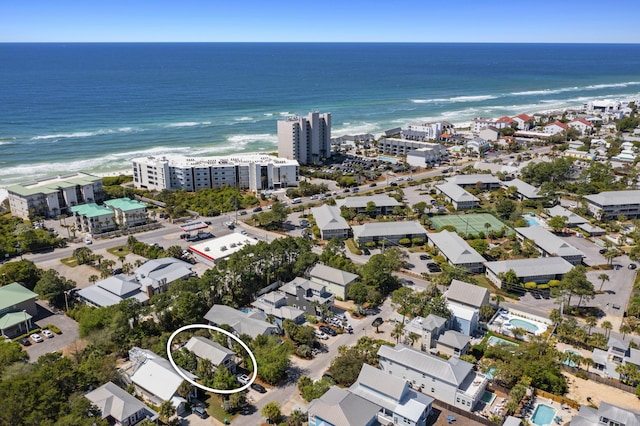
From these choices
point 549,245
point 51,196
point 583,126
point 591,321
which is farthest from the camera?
point 583,126

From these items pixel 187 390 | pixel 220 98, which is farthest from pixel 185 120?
pixel 187 390

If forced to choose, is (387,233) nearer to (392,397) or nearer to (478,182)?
(478,182)

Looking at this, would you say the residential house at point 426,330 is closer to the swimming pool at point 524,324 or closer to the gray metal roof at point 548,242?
the swimming pool at point 524,324

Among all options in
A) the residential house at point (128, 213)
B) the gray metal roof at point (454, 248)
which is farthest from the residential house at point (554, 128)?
the residential house at point (128, 213)

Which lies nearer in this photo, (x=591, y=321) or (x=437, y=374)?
(x=437, y=374)

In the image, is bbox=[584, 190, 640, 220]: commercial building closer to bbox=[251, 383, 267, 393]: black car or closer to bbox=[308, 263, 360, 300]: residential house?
bbox=[308, 263, 360, 300]: residential house

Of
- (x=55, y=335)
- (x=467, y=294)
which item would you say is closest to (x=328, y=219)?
(x=467, y=294)
